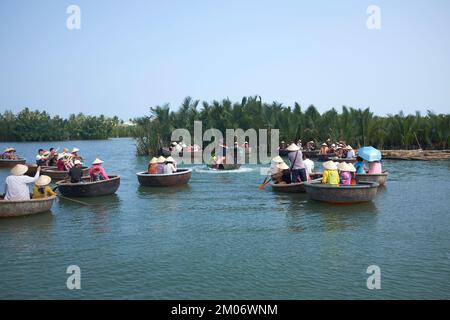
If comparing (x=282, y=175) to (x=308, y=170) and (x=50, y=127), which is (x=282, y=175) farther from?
(x=50, y=127)

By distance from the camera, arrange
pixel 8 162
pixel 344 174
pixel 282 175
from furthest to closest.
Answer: pixel 8 162, pixel 282 175, pixel 344 174

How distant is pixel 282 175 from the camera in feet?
53.3

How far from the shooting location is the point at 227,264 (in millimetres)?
8195

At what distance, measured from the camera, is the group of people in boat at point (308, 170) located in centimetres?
1342

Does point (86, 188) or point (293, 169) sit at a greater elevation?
point (293, 169)

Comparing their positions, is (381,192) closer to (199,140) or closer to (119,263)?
(119,263)

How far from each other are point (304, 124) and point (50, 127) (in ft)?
189

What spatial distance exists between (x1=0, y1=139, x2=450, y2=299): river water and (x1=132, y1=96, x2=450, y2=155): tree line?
59.3 ft

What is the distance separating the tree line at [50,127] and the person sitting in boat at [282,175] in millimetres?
68509

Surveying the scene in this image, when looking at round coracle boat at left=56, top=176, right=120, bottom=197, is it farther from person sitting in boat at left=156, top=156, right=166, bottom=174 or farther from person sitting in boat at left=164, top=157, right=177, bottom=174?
person sitting in boat at left=164, top=157, right=177, bottom=174

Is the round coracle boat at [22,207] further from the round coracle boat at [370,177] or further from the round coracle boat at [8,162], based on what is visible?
the round coracle boat at [8,162]

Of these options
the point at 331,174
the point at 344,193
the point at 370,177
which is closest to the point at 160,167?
the point at 331,174
